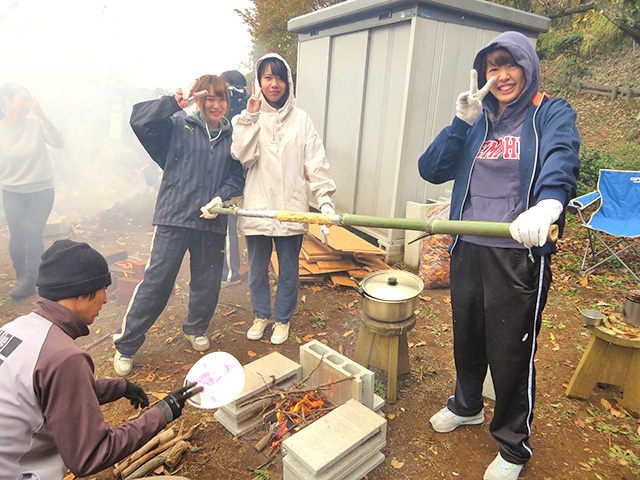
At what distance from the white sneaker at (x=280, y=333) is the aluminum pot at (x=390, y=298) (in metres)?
1.39

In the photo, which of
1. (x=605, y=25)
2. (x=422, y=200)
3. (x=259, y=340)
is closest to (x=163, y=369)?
(x=259, y=340)

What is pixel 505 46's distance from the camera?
7.62 ft

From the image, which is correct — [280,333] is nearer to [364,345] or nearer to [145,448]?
[364,345]

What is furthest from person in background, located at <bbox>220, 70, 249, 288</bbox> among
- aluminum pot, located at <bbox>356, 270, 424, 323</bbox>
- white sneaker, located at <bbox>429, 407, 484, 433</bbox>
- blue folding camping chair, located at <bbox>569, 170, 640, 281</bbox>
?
blue folding camping chair, located at <bbox>569, 170, 640, 281</bbox>

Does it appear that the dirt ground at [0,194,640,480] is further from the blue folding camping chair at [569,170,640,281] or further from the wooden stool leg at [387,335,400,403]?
the blue folding camping chair at [569,170,640,281]

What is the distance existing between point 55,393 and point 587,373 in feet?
13.0

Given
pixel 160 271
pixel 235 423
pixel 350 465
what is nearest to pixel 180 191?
pixel 160 271

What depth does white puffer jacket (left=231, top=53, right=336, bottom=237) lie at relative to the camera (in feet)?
13.2

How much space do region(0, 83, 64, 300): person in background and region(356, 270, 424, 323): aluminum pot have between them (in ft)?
17.7

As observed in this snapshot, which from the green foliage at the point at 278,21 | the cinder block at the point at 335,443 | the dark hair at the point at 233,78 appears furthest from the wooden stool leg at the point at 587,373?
the green foliage at the point at 278,21

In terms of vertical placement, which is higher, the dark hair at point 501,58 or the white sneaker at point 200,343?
the dark hair at point 501,58

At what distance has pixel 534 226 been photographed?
6.06ft

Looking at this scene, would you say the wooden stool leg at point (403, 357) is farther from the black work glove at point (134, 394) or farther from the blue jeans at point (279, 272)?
the black work glove at point (134, 394)

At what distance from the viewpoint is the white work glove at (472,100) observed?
245 centimetres
